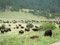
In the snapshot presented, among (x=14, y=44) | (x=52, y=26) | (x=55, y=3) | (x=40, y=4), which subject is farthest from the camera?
(x=40, y=4)

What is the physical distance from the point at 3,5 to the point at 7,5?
931cm

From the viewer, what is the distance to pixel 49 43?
20.7 metres

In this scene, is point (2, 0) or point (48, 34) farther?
point (2, 0)

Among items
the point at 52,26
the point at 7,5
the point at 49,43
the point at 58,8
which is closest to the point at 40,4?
the point at 58,8

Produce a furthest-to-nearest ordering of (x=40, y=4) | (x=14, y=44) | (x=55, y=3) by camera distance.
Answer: (x=40, y=4)
(x=55, y=3)
(x=14, y=44)

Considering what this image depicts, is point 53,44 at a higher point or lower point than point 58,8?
higher

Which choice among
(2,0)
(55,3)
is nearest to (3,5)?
(2,0)

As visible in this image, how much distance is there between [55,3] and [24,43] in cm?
13159

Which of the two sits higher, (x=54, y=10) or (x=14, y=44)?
(x=14, y=44)

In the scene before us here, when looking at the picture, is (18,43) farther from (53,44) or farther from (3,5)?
(3,5)

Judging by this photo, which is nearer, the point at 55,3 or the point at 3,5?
the point at 3,5

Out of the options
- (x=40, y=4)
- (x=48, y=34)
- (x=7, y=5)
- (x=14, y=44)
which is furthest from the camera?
(x=40, y=4)

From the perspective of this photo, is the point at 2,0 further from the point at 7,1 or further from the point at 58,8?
the point at 58,8

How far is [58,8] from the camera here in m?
137
